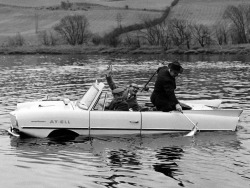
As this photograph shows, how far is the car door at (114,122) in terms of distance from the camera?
13344 millimetres

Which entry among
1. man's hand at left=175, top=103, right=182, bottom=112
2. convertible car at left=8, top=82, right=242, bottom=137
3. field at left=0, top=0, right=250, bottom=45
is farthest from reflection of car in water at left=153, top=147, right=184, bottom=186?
field at left=0, top=0, right=250, bottom=45

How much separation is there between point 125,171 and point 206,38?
242 feet

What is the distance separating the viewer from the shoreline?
2859 inches

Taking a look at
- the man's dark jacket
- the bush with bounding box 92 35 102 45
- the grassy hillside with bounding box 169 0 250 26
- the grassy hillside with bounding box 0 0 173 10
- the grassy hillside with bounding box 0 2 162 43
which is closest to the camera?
the man's dark jacket

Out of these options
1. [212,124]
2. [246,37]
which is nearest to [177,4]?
[246,37]

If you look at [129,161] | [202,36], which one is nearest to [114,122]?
[129,161]

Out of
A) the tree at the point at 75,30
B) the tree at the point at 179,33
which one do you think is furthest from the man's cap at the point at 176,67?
the tree at the point at 75,30

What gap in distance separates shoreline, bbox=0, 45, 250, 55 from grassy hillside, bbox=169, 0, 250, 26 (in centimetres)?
2657

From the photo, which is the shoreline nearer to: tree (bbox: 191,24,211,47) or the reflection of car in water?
tree (bbox: 191,24,211,47)

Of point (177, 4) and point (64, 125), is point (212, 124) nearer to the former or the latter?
point (64, 125)

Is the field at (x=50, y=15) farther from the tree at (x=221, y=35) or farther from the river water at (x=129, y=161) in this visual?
the river water at (x=129, y=161)

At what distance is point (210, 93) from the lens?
24906mm

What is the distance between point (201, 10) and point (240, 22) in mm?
26593

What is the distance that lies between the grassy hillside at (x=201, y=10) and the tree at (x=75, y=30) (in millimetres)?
19855
